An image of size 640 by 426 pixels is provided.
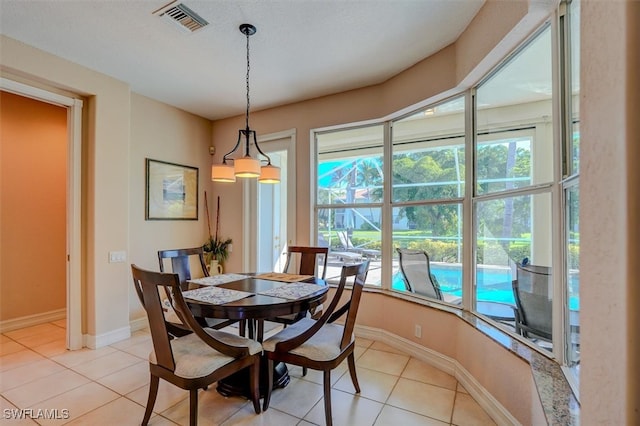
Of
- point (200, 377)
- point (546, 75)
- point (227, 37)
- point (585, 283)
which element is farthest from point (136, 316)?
point (546, 75)

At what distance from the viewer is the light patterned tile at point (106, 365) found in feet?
8.63

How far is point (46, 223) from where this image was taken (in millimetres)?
3982

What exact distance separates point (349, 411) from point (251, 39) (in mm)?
3006

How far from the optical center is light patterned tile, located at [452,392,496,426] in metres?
2.00

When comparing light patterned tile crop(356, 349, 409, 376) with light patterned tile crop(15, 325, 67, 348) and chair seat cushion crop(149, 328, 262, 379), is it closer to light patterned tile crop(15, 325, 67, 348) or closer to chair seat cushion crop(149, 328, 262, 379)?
chair seat cushion crop(149, 328, 262, 379)

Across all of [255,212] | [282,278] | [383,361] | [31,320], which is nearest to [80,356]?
[31,320]

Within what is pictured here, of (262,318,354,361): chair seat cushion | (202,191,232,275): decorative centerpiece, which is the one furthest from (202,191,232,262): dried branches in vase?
(262,318,354,361): chair seat cushion

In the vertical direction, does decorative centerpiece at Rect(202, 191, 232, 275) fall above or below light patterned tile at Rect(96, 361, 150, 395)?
above

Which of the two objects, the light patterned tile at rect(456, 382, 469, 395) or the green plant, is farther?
the green plant

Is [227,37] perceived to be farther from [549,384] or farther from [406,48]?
[549,384]

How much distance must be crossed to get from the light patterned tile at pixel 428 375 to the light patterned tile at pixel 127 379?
7.25ft

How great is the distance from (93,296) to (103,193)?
1078 mm

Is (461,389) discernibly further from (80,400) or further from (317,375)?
(80,400)

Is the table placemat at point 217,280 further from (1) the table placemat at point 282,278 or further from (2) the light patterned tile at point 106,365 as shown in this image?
(2) the light patterned tile at point 106,365
